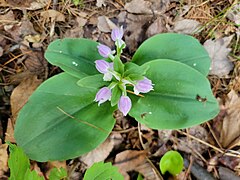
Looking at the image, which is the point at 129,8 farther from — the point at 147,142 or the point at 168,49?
the point at 147,142

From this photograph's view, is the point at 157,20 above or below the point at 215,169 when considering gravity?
above

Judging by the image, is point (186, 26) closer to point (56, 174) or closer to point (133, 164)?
point (133, 164)

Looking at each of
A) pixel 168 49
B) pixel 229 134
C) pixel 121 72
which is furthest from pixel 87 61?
pixel 229 134

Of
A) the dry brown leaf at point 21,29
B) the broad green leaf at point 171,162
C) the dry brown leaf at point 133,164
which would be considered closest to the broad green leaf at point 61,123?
the dry brown leaf at point 133,164

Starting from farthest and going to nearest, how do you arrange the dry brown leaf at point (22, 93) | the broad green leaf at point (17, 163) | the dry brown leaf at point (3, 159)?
the dry brown leaf at point (22, 93) < the dry brown leaf at point (3, 159) < the broad green leaf at point (17, 163)

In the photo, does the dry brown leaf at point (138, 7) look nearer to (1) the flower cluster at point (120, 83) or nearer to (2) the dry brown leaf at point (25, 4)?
(2) the dry brown leaf at point (25, 4)

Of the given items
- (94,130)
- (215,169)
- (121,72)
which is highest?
(121,72)

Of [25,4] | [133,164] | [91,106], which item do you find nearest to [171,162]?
[133,164]
